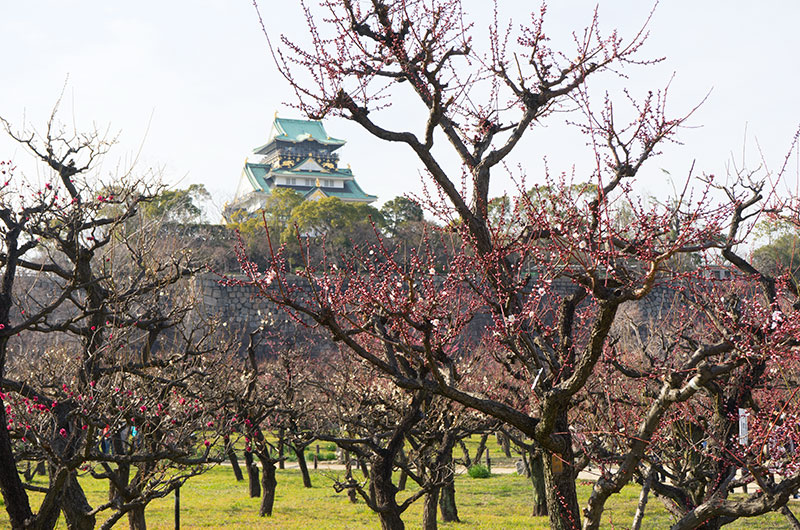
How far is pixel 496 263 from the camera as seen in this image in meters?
6.03

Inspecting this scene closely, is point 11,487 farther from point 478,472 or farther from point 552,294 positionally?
point 478,472

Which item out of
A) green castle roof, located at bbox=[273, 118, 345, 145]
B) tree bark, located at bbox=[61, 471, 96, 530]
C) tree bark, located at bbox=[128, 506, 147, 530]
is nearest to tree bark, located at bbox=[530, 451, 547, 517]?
tree bark, located at bbox=[128, 506, 147, 530]

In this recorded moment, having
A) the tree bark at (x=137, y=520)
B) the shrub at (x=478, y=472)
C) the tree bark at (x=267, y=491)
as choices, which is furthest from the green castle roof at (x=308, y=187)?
the tree bark at (x=137, y=520)

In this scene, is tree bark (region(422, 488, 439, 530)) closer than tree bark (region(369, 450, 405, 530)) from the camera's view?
No

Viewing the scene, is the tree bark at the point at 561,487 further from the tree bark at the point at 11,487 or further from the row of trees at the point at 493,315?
the tree bark at the point at 11,487

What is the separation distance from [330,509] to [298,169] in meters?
41.5

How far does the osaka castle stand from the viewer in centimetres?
5397

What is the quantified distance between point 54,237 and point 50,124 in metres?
1.39

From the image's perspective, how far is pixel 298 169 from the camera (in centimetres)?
5478

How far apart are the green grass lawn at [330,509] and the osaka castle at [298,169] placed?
114ft

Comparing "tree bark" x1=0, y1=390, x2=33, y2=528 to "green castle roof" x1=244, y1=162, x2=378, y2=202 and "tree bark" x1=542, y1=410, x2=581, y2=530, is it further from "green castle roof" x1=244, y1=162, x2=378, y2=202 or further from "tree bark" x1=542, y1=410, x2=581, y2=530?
"green castle roof" x1=244, y1=162, x2=378, y2=202

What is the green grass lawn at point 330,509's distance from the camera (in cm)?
1347

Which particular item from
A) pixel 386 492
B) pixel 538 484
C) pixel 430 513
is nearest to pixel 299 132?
pixel 538 484

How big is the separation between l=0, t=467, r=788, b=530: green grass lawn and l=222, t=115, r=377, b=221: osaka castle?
34.9m
